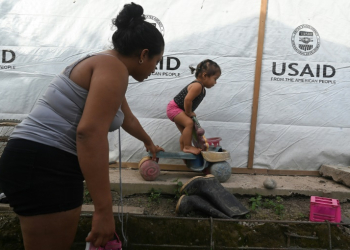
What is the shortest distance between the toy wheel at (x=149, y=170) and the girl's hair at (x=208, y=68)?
119 centimetres

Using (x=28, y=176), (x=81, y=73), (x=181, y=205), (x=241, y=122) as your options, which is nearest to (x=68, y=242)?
(x=28, y=176)

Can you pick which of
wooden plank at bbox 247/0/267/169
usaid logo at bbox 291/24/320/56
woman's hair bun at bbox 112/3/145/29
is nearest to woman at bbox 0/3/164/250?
woman's hair bun at bbox 112/3/145/29

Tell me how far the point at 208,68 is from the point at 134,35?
8.57 ft

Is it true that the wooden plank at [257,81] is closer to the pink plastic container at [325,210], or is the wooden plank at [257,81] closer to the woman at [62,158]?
the pink plastic container at [325,210]

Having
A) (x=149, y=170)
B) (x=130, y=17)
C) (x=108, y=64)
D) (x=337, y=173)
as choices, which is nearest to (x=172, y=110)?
(x=149, y=170)

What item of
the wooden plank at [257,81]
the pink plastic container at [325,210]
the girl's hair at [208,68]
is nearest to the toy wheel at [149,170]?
the girl's hair at [208,68]

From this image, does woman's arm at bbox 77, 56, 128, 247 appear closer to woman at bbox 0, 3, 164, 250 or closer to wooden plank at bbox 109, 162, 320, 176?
woman at bbox 0, 3, 164, 250

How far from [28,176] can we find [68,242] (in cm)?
36

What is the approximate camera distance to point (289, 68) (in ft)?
14.4

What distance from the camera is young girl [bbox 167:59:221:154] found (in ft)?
13.1

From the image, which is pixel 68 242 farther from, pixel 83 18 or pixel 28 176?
pixel 83 18

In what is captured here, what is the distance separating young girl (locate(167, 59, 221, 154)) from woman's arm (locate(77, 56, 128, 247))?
103 inches

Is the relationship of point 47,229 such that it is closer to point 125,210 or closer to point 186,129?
point 125,210

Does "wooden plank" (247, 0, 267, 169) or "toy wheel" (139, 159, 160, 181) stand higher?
"wooden plank" (247, 0, 267, 169)
